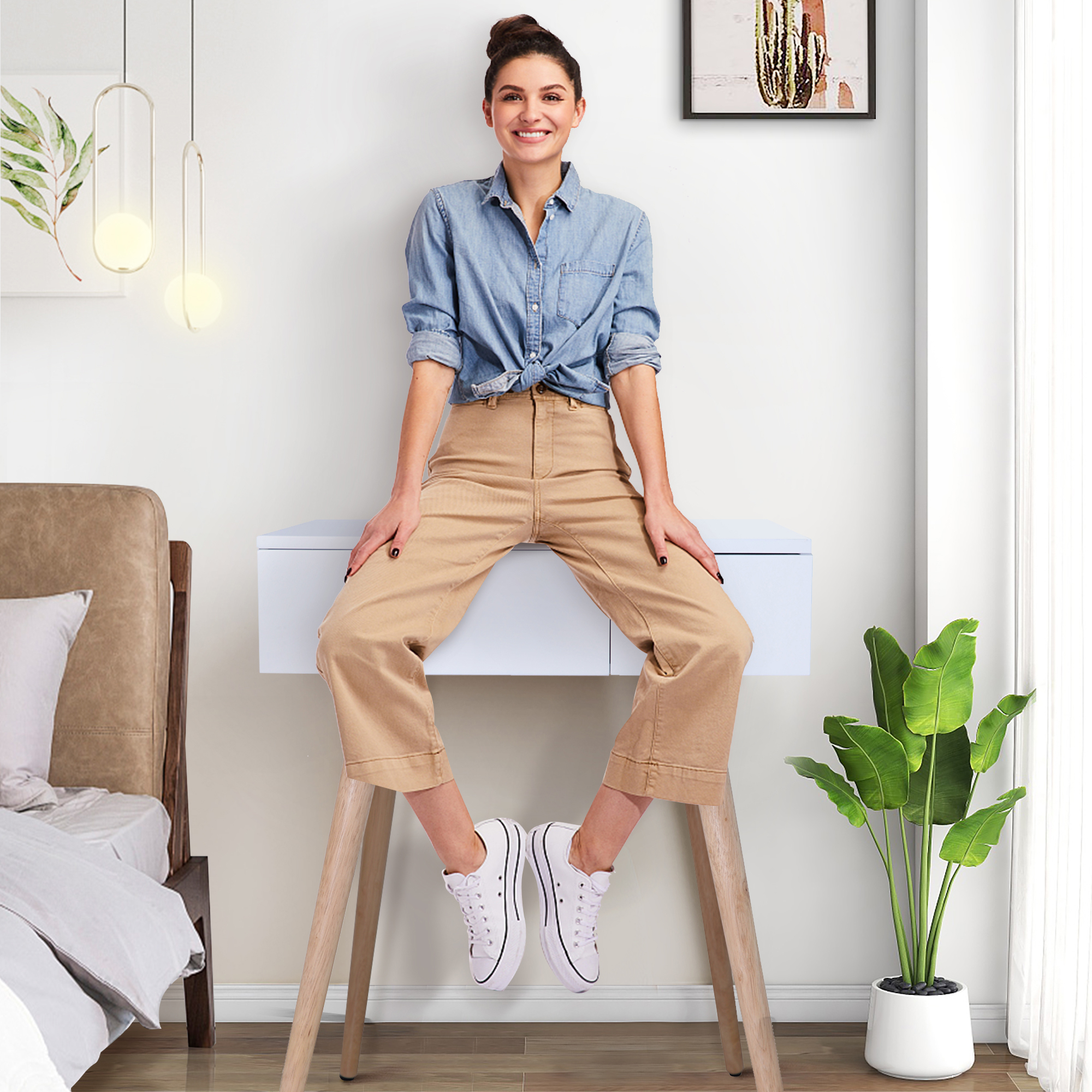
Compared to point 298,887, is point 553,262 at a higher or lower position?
higher

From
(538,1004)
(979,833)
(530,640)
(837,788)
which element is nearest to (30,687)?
(530,640)

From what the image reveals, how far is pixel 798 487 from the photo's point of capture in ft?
6.93

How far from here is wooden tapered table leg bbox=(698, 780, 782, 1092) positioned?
1.61m

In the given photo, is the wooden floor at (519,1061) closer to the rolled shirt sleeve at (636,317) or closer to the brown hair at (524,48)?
the rolled shirt sleeve at (636,317)

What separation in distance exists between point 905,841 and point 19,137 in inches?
85.8

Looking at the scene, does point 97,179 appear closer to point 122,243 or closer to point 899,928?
point 122,243

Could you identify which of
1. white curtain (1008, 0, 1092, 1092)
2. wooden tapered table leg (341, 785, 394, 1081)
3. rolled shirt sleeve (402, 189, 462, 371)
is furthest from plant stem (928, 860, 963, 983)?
rolled shirt sleeve (402, 189, 462, 371)

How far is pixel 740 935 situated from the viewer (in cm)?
161

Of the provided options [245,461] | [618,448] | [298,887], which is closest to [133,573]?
[245,461]

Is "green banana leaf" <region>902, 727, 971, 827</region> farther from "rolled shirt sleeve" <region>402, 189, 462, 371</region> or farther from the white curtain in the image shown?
"rolled shirt sleeve" <region>402, 189, 462, 371</region>

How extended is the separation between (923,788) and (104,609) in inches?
58.5

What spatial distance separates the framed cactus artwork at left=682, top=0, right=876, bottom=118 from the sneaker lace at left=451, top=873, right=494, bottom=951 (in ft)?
4.88

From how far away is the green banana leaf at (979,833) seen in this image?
180 cm

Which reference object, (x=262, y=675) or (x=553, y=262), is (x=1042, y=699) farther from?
(x=262, y=675)
